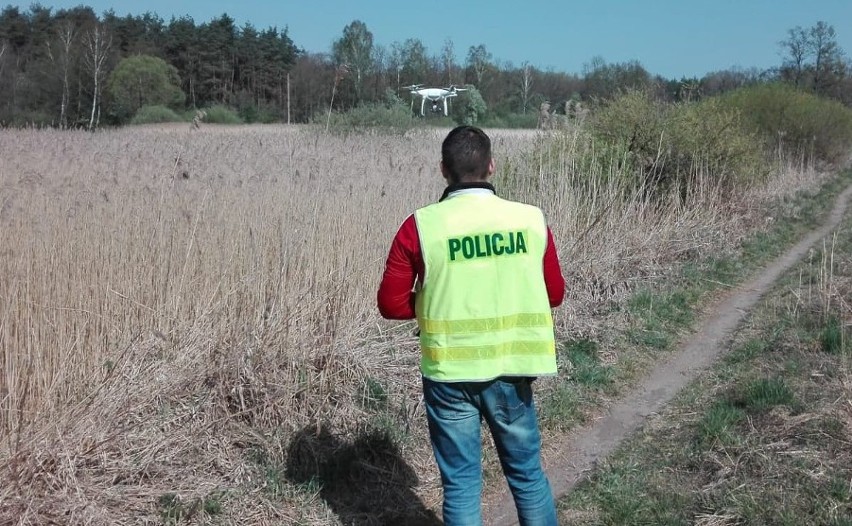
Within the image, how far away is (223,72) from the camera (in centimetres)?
4222

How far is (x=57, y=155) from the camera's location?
7.67 m

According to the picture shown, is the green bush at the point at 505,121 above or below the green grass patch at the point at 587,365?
above

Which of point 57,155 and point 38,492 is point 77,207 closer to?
point 38,492

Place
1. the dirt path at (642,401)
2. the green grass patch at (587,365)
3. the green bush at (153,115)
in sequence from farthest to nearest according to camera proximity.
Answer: the green bush at (153,115) < the green grass patch at (587,365) < the dirt path at (642,401)

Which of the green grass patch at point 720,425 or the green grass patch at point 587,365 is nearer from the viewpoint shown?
the green grass patch at point 720,425

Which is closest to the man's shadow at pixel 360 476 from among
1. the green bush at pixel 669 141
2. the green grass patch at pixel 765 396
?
the green grass patch at pixel 765 396

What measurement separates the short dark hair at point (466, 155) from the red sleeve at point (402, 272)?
0.78ft

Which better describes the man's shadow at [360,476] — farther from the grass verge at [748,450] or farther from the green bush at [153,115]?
the green bush at [153,115]

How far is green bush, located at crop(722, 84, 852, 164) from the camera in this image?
68.1 ft

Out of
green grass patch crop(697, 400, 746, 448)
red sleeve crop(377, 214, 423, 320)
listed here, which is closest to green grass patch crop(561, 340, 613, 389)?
green grass patch crop(697, 400, 746, 448)

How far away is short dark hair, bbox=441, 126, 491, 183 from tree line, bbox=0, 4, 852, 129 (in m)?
15.4

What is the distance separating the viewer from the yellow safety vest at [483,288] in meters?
2.89

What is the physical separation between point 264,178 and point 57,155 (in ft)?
7.05

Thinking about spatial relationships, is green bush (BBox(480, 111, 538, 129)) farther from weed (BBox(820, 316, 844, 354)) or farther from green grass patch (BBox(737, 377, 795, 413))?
green grass patch (BBox(737, 377, 795, 413))
